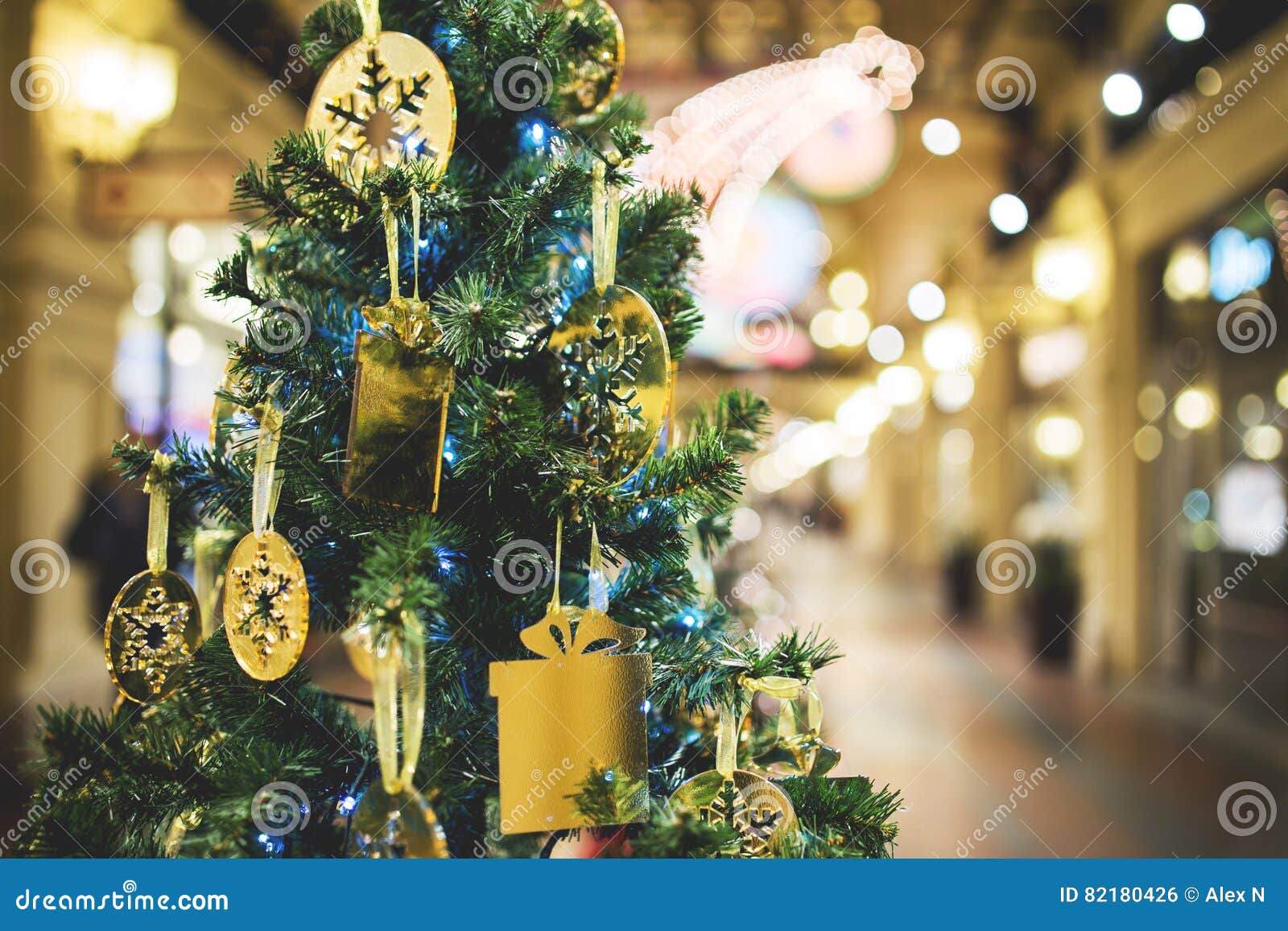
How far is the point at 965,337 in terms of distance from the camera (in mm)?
10297

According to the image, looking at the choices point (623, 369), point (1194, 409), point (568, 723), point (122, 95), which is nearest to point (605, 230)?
point (623, 369)

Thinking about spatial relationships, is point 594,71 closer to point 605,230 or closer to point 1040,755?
point 605,230

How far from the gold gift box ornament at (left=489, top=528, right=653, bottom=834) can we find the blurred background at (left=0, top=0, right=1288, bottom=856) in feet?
3.44

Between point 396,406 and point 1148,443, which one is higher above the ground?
point 1148,443

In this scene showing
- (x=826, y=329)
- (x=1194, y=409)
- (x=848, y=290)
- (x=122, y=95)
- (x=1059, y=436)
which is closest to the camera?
(x=122, y=95)

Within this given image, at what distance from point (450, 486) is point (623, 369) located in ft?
0.82

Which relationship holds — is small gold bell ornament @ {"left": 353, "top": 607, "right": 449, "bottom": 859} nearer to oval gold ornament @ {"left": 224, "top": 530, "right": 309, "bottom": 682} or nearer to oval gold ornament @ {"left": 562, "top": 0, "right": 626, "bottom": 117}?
oval gold ornament @ {"left": 224, "top": 530, "right": 309, "bottom": 682}

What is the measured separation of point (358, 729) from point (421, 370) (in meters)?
0.47

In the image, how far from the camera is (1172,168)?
25.8ft

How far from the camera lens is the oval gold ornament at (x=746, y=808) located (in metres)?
1.07

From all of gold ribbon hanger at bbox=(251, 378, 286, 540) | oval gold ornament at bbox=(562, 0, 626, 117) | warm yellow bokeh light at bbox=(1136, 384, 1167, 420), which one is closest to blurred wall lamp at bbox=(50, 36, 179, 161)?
oval gold ornament at bbox=(562, 0, 626, 117)

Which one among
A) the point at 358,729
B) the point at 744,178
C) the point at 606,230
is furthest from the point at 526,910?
the point at 744,178

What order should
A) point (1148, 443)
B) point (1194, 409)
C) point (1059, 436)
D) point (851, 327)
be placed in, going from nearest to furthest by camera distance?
point (1194, 409), point (1148, 443), point (851, 327), point (1059, 436)

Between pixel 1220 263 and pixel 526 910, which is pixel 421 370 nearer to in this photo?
pixel 526 910
